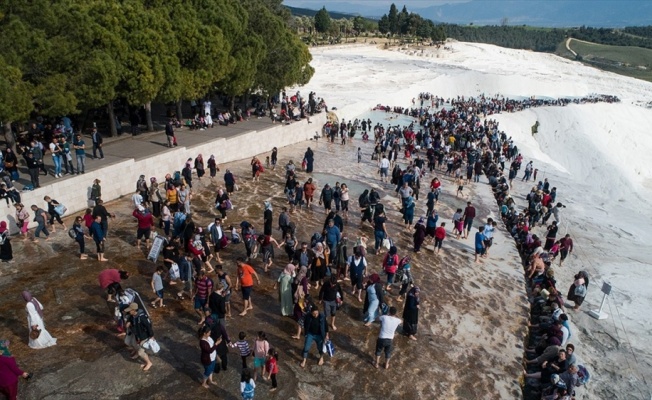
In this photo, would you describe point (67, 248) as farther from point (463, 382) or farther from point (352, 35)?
point (352, 35)

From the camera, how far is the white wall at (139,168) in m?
13.7

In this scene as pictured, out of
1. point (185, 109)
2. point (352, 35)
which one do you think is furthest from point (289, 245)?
point (352, 35)

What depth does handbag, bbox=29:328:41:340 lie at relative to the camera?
8234 mm

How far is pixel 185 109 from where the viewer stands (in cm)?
2881

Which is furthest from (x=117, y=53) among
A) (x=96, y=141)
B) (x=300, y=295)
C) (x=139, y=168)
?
(x=300, y=295)

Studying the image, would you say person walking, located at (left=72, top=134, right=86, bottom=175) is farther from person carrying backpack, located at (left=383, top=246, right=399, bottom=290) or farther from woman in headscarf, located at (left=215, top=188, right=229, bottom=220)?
person carrying backpack, located at (left=383, top=246, right=399, bottom=290)

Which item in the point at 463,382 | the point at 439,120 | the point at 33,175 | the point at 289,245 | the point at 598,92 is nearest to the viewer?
the point at 463,382

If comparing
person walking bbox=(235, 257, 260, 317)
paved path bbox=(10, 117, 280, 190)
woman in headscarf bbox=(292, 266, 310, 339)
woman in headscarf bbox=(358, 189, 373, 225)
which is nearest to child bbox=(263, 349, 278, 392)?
woman in headscarf bbox=(292, 266, 310, 339)

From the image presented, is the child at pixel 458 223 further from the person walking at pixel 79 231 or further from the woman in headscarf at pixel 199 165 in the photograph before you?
the person walking at pixel 79 231

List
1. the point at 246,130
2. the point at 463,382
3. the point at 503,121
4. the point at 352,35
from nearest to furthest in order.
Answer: the point at 463,382 < the point at 246,130 < the point at 503,121 < the point at 352,35

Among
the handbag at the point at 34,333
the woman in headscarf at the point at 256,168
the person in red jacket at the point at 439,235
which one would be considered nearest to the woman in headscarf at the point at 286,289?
the handbag at the point at 34,333

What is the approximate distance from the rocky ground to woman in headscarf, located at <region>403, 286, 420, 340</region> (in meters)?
0.25

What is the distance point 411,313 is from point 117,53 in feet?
47.7

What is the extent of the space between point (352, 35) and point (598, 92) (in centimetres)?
5358
